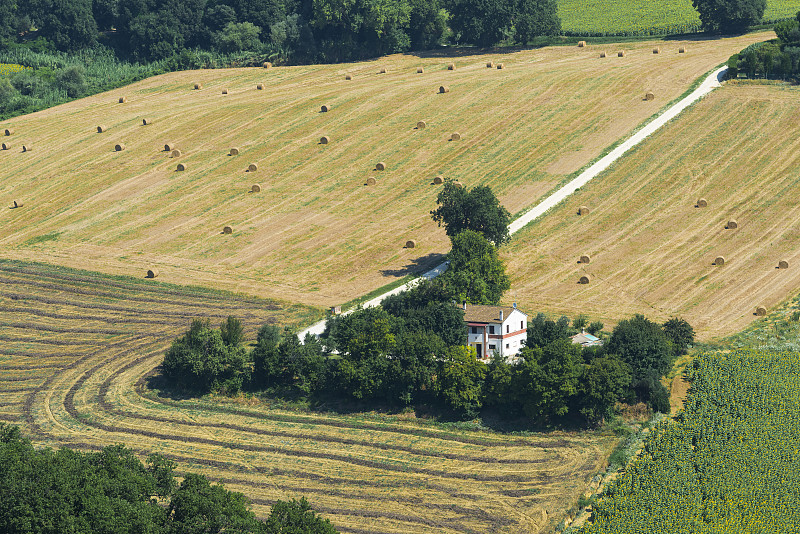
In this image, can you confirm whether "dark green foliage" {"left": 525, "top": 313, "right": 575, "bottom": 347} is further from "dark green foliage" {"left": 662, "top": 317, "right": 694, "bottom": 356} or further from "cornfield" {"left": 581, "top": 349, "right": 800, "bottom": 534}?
"cornfield" {"left": 581, "top": 349, "right": 800, "bottom": 534}

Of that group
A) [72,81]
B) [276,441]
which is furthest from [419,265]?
[72,81]

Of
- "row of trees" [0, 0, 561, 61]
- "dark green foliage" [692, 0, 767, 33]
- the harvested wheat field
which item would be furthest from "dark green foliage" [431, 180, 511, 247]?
"dark green foliage" [692, 0, 767, 33]

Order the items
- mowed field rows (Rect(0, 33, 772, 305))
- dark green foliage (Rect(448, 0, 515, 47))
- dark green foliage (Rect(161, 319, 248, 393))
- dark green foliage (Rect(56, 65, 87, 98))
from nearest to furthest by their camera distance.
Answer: dark green foliage (Rect(161, 319, 248, 393)) < mowed field rows (Rect(0, 33, 772, 305)) < dark green foliage (Rect(56, 65, 87, 98)) < dark green foliage (Rect(448, 0, 515, 47))

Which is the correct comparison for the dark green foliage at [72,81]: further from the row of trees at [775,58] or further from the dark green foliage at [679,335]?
the dark green foliage at [679,335]

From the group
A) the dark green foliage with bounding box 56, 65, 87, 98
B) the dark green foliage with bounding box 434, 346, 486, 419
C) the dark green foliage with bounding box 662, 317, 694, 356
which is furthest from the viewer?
the dark green foliage with bounding box 56, 65, 87, 98

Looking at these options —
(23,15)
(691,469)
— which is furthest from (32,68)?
(691,469)

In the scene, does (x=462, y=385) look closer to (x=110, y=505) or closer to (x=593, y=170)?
(x=110, y=505)

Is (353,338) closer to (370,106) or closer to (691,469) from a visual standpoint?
(691,469)
